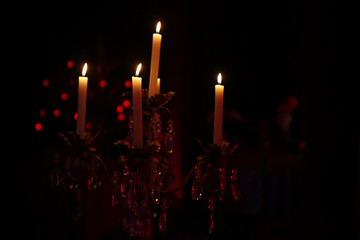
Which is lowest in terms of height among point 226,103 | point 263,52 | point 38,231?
point 38,231

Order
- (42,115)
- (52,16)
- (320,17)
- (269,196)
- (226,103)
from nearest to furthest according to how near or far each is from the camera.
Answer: (320,17) < (269,196) < (42,115) < (52,16) < (226,103)

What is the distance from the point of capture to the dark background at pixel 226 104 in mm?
1660

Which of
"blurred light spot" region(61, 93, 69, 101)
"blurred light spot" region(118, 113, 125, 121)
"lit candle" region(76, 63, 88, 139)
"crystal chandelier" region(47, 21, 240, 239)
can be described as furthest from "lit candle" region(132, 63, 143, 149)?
"blurred light spot" region(118, 113, 125, 121)

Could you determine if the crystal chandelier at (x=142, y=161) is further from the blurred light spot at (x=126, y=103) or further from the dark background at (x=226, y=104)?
the blurred light spot at (x=126, y=103)

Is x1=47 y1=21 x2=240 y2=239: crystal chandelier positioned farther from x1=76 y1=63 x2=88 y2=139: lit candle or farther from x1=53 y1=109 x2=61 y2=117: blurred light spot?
x1=53 y1=109 x2=61 y2=117: blurred light spot

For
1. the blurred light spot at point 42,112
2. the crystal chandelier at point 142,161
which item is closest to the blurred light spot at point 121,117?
the blurred light spot at point 42,112

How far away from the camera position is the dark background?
5.45 ft

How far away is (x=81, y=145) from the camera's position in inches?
31.2

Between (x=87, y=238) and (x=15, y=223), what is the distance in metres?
0.42

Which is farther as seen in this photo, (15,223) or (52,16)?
(52,16)

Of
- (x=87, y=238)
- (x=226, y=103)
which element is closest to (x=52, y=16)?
(x=226, y=103)

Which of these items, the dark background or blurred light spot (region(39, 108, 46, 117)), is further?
blurred light spot (region(39, 108, 46, 117))

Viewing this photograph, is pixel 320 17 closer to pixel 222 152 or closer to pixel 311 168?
pixel 311 168

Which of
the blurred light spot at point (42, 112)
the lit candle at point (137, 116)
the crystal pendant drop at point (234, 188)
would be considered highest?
the blurred light spot at point (42, 112)
